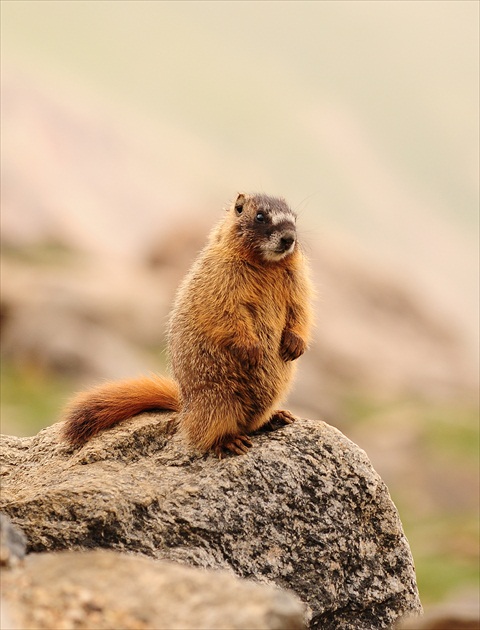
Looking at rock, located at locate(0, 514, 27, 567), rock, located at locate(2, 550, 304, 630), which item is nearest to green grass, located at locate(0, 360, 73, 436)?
rock, located at locate(0, 514, 27, 567)

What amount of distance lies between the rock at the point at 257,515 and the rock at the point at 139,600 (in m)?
1.34

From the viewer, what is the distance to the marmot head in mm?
7297

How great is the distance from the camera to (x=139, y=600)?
440cm

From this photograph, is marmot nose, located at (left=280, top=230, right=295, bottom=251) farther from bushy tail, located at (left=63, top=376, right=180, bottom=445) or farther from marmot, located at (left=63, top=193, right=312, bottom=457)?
bushy tail, located at (left=63, top=376, right=180, bottom=445)

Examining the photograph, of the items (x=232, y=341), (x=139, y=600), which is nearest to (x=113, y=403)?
(x=232, y=341)

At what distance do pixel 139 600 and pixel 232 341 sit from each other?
286cm

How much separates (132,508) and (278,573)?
1.07 metres

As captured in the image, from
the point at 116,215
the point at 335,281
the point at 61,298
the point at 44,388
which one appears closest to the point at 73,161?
the point at 116,215

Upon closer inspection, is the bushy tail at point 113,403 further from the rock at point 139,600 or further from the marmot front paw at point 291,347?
the rock at point 139,600

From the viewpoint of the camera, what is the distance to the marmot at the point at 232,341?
697 cm

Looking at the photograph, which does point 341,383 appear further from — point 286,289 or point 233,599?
point 233,599

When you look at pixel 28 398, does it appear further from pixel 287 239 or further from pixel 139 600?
pixel 139 600

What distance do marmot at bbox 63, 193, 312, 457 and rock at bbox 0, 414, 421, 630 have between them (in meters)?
0.27

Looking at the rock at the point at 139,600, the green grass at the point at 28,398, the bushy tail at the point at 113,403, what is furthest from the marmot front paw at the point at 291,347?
the green grass at the point at 28,398
